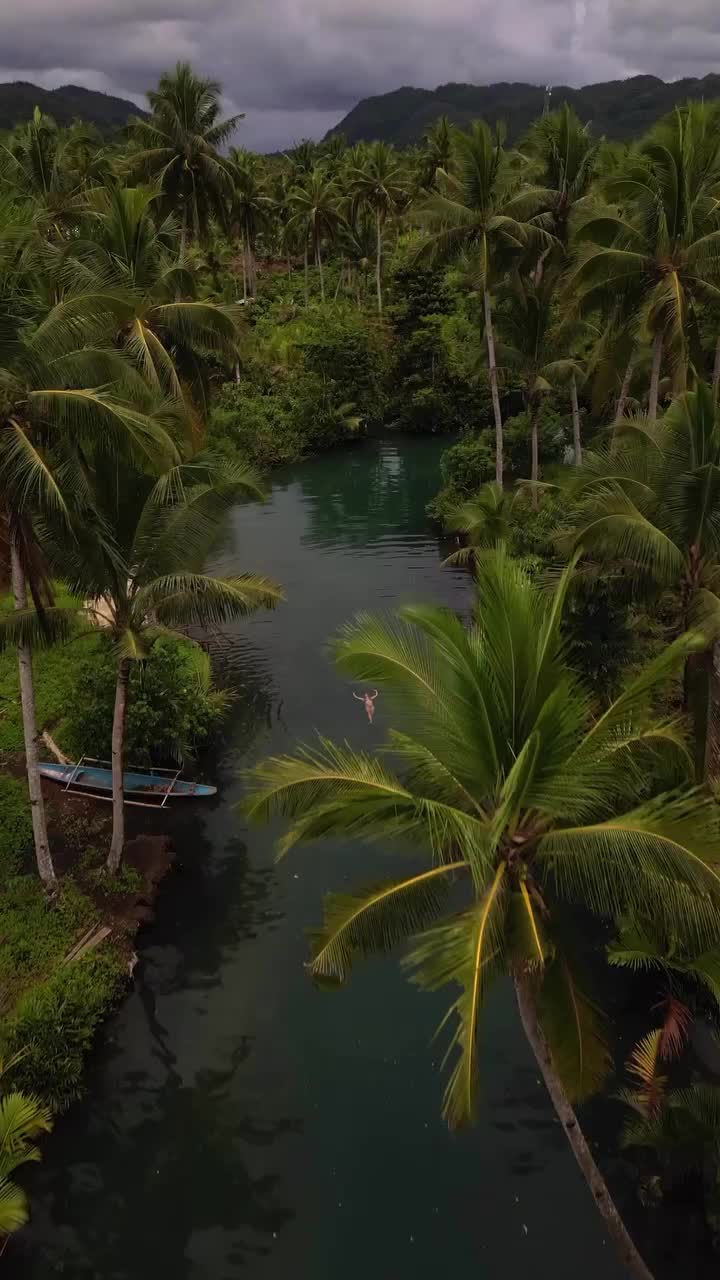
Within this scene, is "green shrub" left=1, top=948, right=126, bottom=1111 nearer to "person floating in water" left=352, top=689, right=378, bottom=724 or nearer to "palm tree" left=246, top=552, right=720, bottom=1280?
"palm tree" left=246, top=552, right=720, bottom=1280

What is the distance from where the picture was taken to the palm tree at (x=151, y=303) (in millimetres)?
16609

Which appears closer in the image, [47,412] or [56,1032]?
[47,412]

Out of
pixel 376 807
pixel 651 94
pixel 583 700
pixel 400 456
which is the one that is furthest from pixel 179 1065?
pixel 651 94

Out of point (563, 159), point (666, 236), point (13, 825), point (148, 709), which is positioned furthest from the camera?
point (563, 159)

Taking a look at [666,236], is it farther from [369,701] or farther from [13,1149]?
[13,1149]

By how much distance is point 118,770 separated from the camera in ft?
40.7

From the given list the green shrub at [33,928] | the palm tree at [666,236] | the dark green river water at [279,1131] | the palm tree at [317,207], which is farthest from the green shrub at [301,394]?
the green shrub at [33,928]

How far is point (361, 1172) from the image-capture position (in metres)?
9.16

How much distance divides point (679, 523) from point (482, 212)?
14.4 metres

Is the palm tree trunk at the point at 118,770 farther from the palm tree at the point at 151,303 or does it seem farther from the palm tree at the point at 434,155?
the palm tree at the point at 434,155

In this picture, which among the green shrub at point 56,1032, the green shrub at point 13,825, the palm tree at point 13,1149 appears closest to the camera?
the palm tree at point 13,1149

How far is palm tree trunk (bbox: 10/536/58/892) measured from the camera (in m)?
10.8

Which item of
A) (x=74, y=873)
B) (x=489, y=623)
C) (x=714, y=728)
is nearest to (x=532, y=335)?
(x=714, y=728)

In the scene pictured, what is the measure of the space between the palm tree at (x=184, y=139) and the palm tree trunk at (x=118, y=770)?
2120cm
